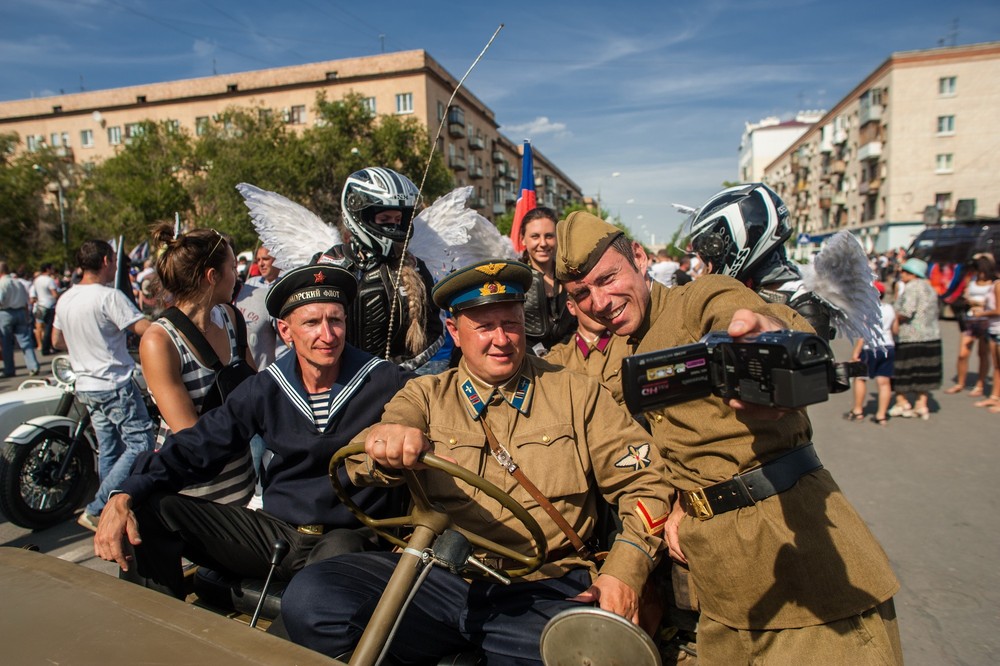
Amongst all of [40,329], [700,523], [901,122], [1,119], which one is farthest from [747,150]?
[700,523]

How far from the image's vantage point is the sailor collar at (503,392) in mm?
2398

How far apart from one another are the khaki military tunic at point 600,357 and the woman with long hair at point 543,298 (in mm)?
780

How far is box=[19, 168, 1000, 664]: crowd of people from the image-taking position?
1.69 m

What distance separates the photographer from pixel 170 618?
63.4 inches

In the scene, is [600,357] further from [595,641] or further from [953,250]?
[953,250]

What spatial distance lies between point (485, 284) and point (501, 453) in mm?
622

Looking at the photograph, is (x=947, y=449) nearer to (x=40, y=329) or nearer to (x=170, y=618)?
(x=170, y=618)

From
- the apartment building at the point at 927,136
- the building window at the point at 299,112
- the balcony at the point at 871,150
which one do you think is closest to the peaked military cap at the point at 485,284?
the apartment building at the point at 927,136

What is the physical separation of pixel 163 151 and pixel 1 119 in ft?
98.9

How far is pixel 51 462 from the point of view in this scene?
202 inches

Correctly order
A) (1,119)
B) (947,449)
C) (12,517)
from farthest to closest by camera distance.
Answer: (1,119), (947,449), (12,517)

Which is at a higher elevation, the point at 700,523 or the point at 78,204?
the point at 78,204

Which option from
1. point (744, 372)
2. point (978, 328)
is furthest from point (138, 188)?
point (744, 372)

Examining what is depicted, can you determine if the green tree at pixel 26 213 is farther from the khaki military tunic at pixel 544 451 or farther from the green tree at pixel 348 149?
the khaki military tunic at pixel 544 451
